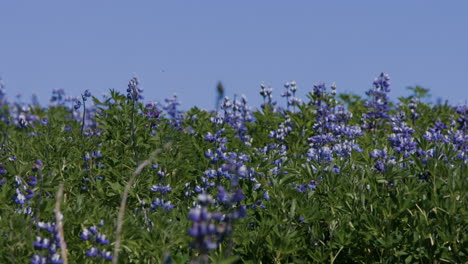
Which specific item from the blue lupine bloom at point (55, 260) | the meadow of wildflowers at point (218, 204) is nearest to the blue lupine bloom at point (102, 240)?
the meadow of wildflowers at point (218, 204)

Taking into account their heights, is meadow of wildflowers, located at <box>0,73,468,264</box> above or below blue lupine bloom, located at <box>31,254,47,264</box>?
above

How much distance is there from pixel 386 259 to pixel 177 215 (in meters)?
1.52

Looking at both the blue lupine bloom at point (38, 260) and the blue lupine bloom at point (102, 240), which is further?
the blue lupine bloom at point (102, 240)

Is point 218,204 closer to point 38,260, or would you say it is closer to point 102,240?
point 102,240

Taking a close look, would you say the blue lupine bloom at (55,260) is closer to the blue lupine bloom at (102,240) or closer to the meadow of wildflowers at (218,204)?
the meadow of wildflowers at (218,204)

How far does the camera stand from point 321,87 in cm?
1020

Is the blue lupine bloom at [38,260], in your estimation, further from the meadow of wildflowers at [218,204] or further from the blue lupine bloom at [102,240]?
the blue lupine bloom at [102,240]

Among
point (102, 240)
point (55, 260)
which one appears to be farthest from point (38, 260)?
point (102, 240)

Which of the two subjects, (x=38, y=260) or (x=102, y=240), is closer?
(x=38, y=260)

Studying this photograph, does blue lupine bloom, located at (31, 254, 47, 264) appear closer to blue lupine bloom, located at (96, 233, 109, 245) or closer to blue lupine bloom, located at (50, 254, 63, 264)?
blue lupine bloom, located at (50, 254, 63, 264)

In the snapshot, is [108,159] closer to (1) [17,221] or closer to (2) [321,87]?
(1) [17,221]

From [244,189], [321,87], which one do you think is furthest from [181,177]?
[321,87]

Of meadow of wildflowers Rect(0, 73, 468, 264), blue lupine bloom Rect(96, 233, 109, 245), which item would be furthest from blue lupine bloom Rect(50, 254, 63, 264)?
blue lupine bloom Rect(96, 233, 109, 245)

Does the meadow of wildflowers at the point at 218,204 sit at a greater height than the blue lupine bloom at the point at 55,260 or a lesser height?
greater
